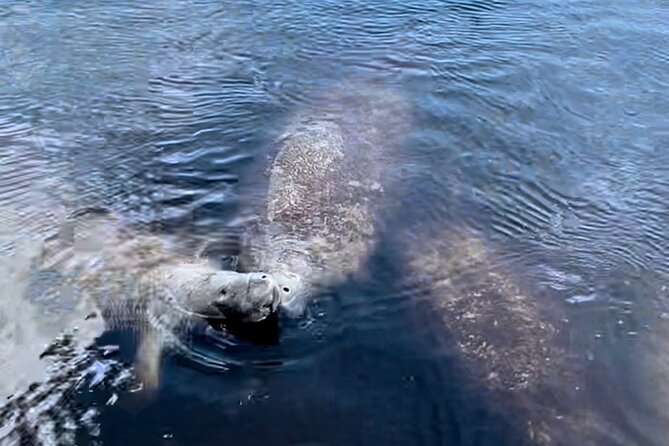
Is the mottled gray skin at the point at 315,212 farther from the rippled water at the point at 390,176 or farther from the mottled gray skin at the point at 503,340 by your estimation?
the mottled gray skin at the point at 503,340

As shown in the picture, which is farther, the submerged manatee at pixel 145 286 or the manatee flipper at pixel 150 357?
the submerged manatee at pixel 145 286

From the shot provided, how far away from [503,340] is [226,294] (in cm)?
271

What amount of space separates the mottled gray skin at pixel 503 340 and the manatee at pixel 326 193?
79cm

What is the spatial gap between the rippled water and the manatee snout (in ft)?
0.85

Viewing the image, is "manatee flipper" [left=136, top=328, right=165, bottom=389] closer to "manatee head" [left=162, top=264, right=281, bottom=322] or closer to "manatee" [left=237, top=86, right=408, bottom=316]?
"manatee head" [left=162, top=264, right=281, bottom=322]

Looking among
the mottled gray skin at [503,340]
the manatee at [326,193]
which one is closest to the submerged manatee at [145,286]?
the manatee at [326,193]

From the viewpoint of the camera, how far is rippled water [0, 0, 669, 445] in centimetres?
681

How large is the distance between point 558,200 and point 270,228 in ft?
11.7

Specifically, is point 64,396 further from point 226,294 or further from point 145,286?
point 226,294

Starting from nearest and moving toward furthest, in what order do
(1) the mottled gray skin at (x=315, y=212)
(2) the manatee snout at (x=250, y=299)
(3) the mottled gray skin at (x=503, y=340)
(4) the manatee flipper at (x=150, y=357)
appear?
1. (3) the mottled gray skin at (x=503, y=340)
2. (4) the manatee flipper at (x=150, y=357)
3. (2) the manatee snout at (x=250, y=299)
4. (1) the mottled gray skin at (x=315, y=212)

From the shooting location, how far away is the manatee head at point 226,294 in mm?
7262

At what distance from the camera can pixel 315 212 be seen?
8.95 meters

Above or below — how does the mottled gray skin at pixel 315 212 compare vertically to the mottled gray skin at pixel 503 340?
above

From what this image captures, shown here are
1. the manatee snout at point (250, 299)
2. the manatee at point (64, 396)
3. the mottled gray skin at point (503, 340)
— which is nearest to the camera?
the manatee at point (64, 396)
